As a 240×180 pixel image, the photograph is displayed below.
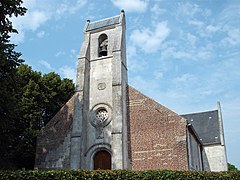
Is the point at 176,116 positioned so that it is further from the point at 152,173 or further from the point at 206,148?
the point at 206,148

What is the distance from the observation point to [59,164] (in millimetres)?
15906

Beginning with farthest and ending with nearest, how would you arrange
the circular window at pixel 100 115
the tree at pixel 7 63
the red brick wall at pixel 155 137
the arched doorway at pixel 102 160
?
the circular window at pixel 100 115 → the arched doorway at pixel 102 160 → the red brick wall at pixel 155 137 → the tree at pixel 7 63

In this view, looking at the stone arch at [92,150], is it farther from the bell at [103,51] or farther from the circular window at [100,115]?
the bell at [103,51]

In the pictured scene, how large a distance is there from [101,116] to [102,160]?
2527mm

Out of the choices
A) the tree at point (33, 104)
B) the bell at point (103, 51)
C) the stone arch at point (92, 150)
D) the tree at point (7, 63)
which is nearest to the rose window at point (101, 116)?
the stone arch at point (92, 150)

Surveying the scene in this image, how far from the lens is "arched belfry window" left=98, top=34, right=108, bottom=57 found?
18008 mm

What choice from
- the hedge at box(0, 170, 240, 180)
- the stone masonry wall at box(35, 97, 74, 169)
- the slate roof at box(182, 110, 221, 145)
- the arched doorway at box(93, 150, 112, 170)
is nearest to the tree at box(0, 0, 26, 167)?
the hedge at box(0, 170, 240, 180)

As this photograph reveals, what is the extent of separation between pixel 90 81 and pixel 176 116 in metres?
5.80

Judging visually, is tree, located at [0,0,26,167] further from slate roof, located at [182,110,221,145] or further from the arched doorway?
A: slate roof, located at [182,110,221,145]

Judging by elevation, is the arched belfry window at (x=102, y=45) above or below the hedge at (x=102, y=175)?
above

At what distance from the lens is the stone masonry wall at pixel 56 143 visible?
16.0 m

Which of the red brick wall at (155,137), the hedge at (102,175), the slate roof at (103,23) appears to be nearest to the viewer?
the hedge at (102,175)

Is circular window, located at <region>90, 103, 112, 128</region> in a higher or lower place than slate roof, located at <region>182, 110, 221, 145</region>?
lower

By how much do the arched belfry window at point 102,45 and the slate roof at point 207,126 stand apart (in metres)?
12.4
